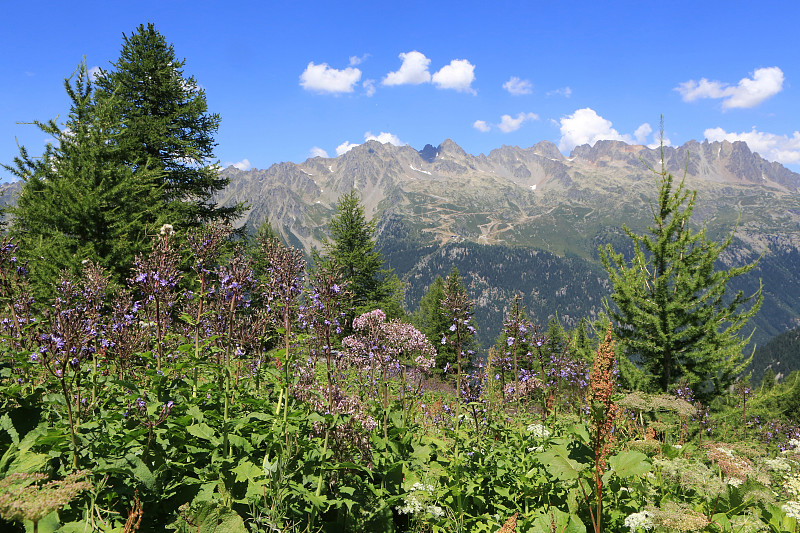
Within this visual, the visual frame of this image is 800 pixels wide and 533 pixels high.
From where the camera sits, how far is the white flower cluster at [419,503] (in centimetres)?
394

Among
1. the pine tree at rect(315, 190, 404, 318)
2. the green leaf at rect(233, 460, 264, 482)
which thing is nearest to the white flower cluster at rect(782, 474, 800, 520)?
the green leaf at rect(233, 460, 264, 482)

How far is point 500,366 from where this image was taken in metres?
8.26

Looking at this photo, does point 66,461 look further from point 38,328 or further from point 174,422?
point 38,328

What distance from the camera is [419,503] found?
157 inches

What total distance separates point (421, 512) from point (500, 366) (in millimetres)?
4500

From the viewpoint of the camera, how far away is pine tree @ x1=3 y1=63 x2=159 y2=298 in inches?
508

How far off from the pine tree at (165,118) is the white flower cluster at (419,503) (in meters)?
17.5

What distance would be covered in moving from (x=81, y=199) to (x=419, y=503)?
14.7 m

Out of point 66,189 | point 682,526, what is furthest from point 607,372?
point 66,189

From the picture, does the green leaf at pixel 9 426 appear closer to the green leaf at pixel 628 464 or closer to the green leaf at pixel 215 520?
the green leaf at pixel 215 520

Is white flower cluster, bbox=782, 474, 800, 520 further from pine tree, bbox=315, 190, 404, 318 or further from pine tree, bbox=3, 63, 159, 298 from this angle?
pine tree, bbox=315, 190, 404, 318

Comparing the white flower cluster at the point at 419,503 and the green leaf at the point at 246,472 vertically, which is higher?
the green leaf at the point at 246,472

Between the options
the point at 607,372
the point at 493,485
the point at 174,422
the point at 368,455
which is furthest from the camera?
the point at 493,485

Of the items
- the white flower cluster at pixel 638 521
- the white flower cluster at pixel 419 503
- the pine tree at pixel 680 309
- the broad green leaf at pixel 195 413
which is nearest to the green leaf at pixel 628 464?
the white flower cluster at pixel 638 521
